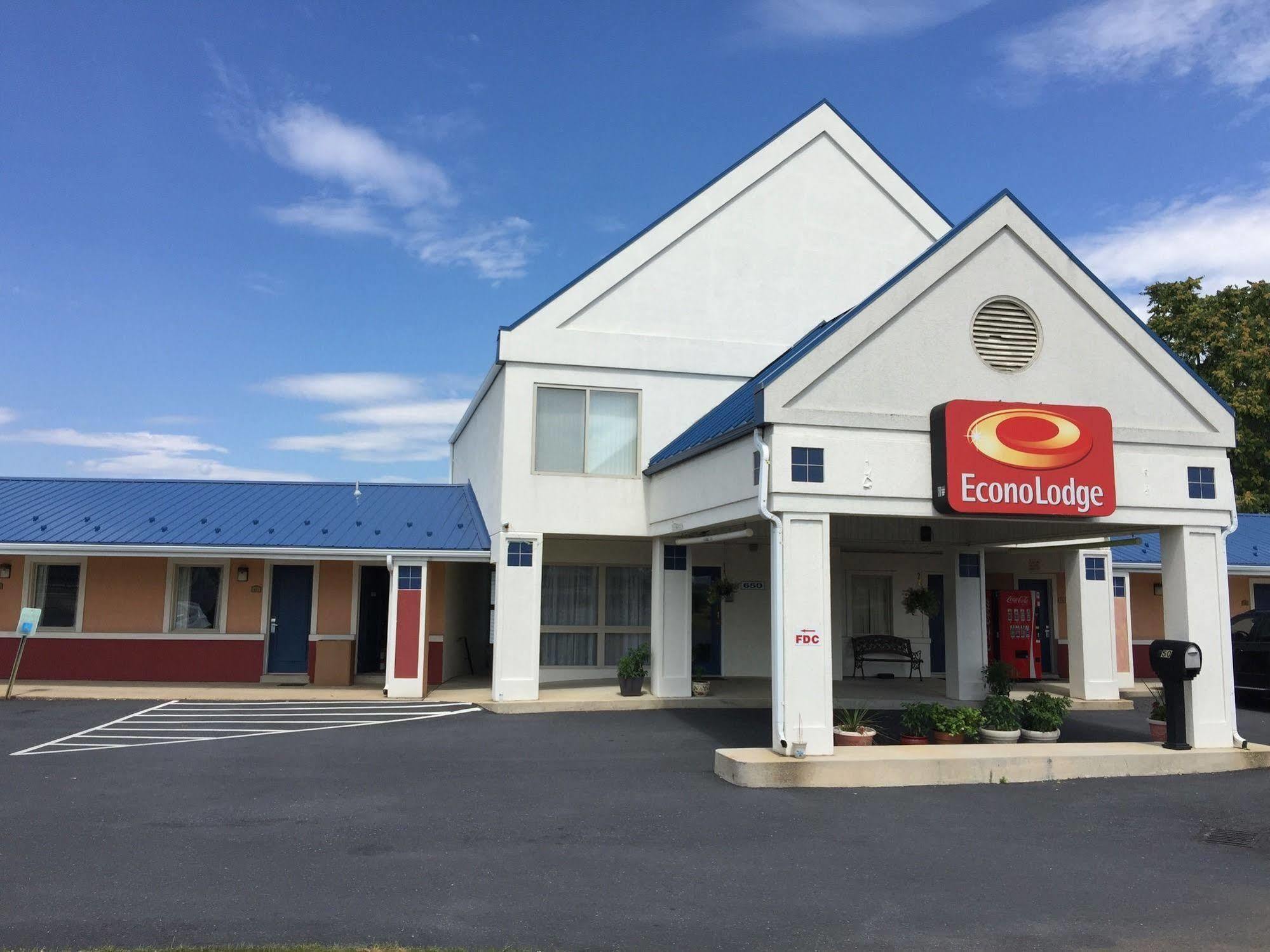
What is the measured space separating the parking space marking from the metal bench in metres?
8.99

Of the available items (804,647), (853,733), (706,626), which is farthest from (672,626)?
(804,647)

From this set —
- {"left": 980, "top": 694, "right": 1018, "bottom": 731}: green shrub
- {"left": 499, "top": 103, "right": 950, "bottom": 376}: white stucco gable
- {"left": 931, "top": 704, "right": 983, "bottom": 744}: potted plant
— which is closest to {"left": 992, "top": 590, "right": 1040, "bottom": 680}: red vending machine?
{"left": 499, "top": 103, "right": 950, "bottom": 376}: white stucco gable

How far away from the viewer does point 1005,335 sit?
12172 millimetres

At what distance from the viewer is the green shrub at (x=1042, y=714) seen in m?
12.6

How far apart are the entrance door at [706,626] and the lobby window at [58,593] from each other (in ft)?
40.1

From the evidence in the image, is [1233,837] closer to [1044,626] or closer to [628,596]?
[628,596]

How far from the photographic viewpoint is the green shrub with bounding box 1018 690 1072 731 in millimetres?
12602

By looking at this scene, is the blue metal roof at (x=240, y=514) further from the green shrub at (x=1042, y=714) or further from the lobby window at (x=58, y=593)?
the green shrub at (x=1042, y=714)

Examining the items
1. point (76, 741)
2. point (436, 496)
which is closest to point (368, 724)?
point (76, 741)

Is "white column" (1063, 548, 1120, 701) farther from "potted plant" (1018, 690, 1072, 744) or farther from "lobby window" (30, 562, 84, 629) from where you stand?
"lobby window" (30, 562, 84, 629)

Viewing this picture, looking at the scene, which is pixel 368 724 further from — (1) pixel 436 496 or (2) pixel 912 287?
(2) pixel 912 287

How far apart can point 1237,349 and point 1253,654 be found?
52.9ft

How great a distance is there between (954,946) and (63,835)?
7.06m

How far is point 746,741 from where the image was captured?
1318 cm
